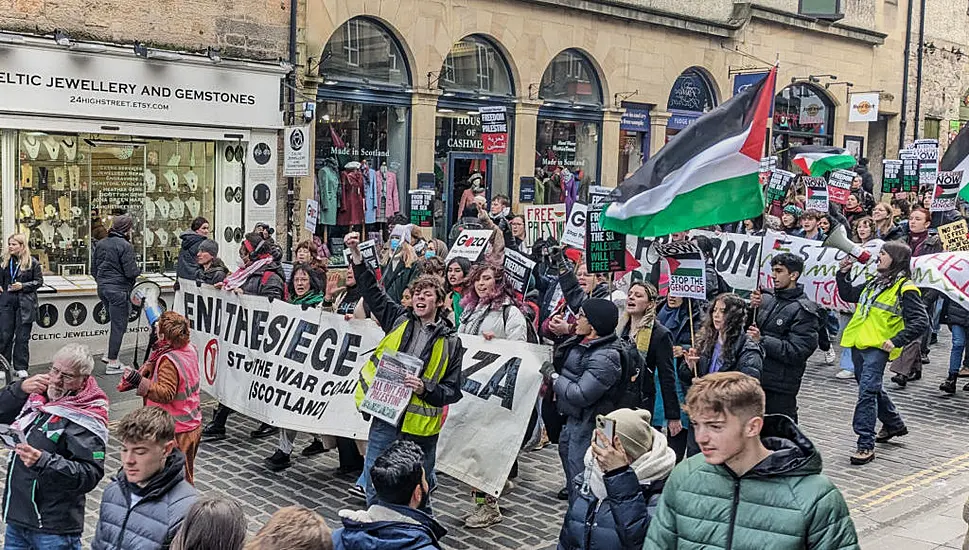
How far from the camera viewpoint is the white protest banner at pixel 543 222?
47.9ft

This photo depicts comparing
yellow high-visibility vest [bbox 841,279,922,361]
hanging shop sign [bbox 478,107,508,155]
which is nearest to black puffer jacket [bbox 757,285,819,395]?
yellow high-visibility vest [bbox 841,279,922,361]

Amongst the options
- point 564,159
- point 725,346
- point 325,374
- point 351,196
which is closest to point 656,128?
point 564,159

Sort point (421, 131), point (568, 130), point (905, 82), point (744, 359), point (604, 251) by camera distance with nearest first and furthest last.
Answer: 1. point (744, 359)
2. point (604, 251)
3. point (421, 131)
4. point (568, 130)
5. point (905, 82)

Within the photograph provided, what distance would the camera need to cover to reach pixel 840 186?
1816cm

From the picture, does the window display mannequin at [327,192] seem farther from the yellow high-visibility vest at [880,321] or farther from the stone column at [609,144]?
the yellow high-visibility vest at [880,321]

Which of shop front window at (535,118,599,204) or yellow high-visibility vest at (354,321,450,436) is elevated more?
shop front window at (535,118,599,204)

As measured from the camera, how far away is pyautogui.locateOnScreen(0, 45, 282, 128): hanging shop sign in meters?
14.0

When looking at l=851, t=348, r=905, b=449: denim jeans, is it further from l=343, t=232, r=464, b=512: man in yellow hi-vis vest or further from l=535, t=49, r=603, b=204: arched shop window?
l=535, t=49, r=603, b=204: arched shop window

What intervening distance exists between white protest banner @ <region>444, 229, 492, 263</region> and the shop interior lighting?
6.80m

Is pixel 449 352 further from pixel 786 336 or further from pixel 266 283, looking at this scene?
pixel 266 283

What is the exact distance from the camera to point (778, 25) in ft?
86.9

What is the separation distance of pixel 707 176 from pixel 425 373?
9.93 ft

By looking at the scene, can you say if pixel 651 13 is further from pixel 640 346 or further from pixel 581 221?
pixel 640 346

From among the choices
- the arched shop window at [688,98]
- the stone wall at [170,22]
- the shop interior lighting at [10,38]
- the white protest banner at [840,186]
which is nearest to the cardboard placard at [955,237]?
the white protest banner at [840,186]
